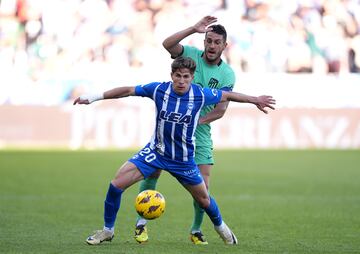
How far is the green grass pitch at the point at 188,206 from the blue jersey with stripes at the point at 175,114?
0.95 m

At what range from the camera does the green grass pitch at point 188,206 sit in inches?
323

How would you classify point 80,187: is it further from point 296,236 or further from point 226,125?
point 226,125

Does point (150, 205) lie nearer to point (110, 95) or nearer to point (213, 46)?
point (110, 95)

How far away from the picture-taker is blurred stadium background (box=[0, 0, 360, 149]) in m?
26.9

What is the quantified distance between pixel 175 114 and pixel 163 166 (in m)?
0.53

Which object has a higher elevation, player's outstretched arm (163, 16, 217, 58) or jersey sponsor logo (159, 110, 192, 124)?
player's outstretched arm (163, 16, 217, 58)

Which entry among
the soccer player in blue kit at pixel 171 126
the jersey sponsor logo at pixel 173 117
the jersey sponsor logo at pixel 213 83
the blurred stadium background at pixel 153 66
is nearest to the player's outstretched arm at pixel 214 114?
the jersey sponsor logo at pixel 213 83

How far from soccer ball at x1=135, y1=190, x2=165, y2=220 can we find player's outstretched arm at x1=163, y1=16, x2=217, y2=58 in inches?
62.6

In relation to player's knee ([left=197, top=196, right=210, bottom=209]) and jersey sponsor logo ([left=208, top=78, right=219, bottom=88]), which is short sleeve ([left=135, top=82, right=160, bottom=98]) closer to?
jersey sponsor logo ([left=208, top=78, right=219, bottom=88])

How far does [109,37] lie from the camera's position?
30.2 meters

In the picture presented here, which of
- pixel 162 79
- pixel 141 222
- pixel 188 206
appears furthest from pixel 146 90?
pixel 162 79

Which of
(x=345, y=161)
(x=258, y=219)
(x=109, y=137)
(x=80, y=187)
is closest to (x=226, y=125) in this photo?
(x=109, y=137)

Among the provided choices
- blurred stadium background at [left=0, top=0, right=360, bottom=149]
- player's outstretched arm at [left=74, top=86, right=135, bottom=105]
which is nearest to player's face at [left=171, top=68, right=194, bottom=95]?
player's outstretched arm at [left=74, top=86, right=135, bottom=105]

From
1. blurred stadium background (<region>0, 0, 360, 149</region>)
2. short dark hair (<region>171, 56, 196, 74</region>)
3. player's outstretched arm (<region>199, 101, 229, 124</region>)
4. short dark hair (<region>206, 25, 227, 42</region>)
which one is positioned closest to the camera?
short dark hair (<region>171, 56, 196, 74</region>)
